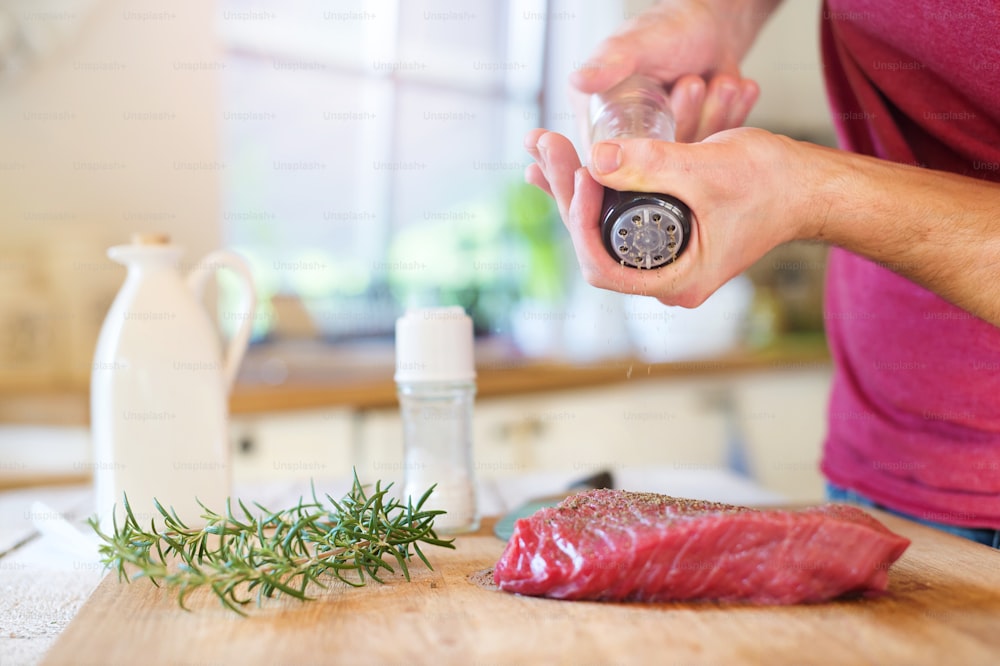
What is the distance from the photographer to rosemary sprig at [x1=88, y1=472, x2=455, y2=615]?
828 millimetres

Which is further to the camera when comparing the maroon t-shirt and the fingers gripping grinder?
the maroon t-shirt

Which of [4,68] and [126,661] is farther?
[4,68]

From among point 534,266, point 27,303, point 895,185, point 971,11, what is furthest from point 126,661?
point 534,266

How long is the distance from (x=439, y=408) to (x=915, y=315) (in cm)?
62

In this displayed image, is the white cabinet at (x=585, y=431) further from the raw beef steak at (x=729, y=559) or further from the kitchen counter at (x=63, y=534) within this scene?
the raw beef steak at (x=729, y=559)

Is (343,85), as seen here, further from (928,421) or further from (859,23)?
(928,421)

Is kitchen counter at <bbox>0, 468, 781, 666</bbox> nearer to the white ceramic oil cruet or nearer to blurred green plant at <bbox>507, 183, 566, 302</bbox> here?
the white ceramic oil cruet

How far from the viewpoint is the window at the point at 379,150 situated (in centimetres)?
359

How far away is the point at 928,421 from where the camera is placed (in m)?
1.19

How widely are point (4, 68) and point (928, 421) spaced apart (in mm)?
2568

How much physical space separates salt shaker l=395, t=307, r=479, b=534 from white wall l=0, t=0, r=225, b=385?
1712 millimetres

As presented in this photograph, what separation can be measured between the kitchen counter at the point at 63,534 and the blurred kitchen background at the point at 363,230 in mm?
1003

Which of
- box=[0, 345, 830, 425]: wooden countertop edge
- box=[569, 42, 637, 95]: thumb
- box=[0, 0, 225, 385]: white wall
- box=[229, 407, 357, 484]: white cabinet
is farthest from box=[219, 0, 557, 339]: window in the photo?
box=[569, 42, 637, 95]: thumb

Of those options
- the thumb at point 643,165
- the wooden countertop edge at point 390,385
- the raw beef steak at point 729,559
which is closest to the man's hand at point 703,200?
the thumb at point 643,165
